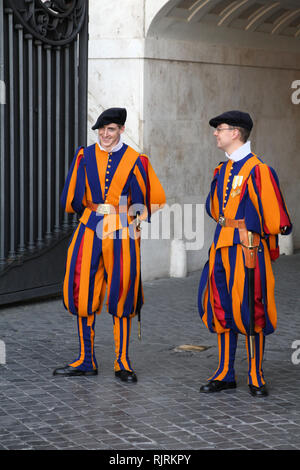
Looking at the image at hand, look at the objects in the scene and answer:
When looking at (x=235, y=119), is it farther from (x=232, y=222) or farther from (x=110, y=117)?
(x=110, y=117)

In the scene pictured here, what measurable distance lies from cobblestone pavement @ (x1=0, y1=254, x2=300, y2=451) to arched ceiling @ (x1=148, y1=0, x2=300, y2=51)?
3.18 metres

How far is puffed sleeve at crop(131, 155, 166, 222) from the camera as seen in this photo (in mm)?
6059

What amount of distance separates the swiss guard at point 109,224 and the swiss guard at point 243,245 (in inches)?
20.3

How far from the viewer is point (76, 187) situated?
6.10 metres

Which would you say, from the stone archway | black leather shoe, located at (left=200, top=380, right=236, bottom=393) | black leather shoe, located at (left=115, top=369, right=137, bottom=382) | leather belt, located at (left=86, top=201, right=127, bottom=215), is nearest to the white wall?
the stone archway

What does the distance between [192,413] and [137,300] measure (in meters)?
1.03

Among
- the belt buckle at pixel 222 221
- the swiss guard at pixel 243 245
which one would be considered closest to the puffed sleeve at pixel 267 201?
the swiss guard at pixel 243 245

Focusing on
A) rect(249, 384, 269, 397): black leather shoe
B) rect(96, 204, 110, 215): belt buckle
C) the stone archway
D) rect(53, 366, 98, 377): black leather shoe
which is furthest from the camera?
the stone archway

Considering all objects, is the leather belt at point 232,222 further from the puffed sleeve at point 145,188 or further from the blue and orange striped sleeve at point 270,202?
the puffed sleeve at point 145,188

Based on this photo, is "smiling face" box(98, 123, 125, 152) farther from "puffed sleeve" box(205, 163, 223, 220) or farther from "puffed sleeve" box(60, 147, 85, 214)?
"puffed sleeve" box(205, 163, 223, 220)

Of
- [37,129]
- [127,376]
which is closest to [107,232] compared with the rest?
[127,376]

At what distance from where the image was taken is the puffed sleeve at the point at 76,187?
6082mm

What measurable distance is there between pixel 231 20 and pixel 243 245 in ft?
17.5

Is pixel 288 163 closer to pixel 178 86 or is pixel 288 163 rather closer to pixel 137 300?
pixel 178 86
